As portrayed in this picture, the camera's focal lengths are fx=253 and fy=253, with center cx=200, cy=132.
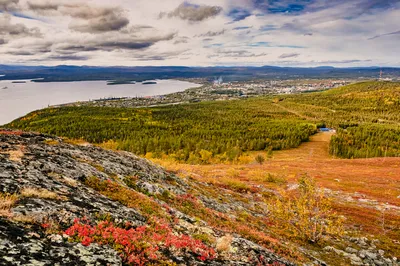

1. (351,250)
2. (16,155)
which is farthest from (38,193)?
(351,250)

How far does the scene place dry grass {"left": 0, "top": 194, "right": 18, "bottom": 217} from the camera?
9547 mm

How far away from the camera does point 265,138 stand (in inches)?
7490

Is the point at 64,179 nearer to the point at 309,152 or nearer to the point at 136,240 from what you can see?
the point at 136,240

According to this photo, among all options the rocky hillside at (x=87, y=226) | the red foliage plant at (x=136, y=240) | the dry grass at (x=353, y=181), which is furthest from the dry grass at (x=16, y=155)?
the dry grass at (x=353, y=181)

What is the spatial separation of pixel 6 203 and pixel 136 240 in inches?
210

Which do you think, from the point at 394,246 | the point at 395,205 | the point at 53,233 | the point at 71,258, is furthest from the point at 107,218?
the point at 395,205

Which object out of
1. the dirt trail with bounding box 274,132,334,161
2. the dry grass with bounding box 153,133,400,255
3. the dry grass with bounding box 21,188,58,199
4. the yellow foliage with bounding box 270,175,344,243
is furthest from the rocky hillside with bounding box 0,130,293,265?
the dirt trail with bounding box 274,132,334,161

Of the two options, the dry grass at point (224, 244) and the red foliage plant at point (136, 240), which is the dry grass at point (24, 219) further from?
the dry grass at point (224, 244)

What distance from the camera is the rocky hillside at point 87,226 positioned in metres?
8.66

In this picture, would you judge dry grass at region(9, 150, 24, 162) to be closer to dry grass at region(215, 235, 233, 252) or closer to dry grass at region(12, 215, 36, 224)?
dry grass at region(12, 215, 36, 224)

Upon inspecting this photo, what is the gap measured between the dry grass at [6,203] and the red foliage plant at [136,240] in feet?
7.70

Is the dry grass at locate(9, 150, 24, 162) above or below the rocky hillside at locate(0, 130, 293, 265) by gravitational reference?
above

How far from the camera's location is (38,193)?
1223cm

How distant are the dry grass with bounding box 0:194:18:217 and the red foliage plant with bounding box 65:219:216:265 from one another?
2.35m
